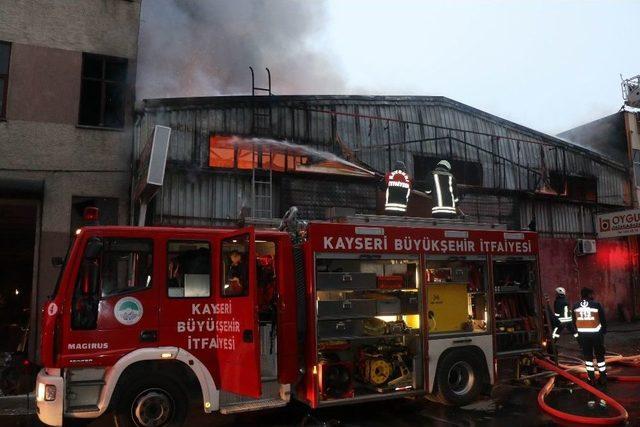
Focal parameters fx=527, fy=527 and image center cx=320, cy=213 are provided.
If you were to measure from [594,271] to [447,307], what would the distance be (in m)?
12.7

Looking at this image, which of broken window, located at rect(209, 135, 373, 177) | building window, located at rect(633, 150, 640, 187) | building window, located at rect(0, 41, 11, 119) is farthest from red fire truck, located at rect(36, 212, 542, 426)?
building window, located at rect(633, 150, 640, 187)

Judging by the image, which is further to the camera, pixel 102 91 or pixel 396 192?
pixel 102 91

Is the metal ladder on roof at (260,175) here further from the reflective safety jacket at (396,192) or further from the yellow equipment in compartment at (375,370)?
the yellow equipment in compartment at (375,370)

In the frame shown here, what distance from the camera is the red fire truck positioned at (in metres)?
5.53

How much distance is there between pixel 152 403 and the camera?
563 centimetres

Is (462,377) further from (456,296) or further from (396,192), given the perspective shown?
(396,192)

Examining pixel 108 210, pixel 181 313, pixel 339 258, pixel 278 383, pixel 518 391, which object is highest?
pixel 108 210

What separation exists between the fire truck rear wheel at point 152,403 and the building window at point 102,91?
742cm

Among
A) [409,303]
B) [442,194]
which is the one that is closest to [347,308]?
[409,303]

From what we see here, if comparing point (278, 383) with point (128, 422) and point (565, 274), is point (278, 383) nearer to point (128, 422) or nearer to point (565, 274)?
point (128, 422)

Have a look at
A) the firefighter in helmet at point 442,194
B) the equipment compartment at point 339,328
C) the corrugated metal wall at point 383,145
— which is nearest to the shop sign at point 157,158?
the corrugated metal wall at point 383,145

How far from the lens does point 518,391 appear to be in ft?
27.3

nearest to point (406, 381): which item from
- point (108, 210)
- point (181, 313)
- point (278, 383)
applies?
point (278, 383)

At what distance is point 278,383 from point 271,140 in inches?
297
